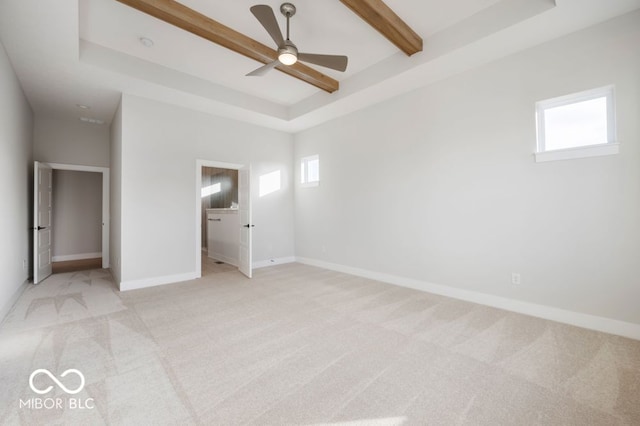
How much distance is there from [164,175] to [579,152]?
5487mm

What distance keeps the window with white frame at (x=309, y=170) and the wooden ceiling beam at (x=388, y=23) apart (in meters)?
3.00

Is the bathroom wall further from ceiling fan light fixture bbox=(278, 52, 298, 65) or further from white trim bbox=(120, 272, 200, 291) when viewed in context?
ceiling fan light fixture bbox=(278, 52, 298, 65)

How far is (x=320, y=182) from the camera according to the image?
18.9 feet

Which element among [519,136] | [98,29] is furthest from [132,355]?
[519,136]

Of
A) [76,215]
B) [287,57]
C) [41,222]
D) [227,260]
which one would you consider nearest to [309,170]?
[227,260]

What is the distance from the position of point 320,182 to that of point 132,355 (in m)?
4.24

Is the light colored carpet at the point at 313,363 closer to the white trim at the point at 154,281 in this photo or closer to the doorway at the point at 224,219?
the white trim at the point at 154,281

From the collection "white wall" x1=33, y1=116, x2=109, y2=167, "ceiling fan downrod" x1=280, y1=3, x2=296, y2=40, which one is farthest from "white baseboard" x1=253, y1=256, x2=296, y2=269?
"ceiling fan downrod" x1=280, y1=3, x2=296, y2=40

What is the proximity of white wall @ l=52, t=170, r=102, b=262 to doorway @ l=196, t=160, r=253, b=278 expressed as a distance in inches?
103

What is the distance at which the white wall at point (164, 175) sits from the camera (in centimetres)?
420

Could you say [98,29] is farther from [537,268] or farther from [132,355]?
[537,268]

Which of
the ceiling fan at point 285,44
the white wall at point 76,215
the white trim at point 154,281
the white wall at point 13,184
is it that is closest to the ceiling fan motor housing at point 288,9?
Result: the ceiling fan at point 285,44

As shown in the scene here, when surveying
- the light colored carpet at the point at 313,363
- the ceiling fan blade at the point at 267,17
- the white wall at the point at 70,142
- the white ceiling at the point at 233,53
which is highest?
the white ceiling at the point at 233,53

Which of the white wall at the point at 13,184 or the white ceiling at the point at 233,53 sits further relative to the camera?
the white wall at the point at 13,184
